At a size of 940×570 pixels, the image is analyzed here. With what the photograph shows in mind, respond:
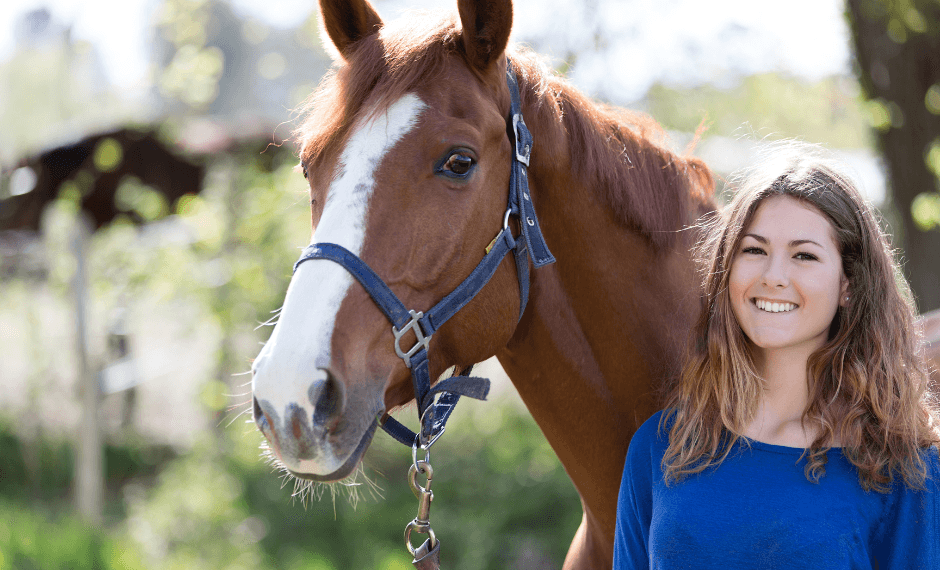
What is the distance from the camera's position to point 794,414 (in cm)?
154

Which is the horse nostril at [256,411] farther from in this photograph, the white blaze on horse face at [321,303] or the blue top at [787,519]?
the blue top at [787,519]

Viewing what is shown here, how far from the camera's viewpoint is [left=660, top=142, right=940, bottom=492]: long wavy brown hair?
4.65ft

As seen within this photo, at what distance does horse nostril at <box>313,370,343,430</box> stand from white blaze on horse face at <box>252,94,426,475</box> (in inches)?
0.6

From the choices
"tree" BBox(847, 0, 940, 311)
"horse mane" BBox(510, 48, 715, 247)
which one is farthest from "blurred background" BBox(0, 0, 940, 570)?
"horse mane" BBox(510, 48, 715, 247)

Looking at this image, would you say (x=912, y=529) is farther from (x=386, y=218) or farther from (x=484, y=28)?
(x=484, y=28)

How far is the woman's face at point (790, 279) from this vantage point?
1.52 m

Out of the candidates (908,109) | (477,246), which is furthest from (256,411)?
(908,109)

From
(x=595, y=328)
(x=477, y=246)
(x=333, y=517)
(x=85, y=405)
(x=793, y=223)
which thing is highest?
(x=793, y=223)

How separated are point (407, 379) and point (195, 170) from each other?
595cm

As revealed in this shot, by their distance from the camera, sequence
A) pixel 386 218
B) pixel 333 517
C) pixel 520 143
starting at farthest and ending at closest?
pixel 333 517, pixel 520 143, pixel 386 218

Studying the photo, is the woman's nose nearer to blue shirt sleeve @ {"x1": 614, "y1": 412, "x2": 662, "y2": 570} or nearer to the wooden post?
blue shirt sleeve @ {"x1": 614, "y1": 412, "x2": 662, "y2": 570}

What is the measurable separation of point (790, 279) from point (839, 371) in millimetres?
250

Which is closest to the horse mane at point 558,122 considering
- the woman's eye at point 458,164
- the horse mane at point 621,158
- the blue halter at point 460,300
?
the horse mane at point 621,158

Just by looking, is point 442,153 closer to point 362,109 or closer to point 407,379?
point 362,109
